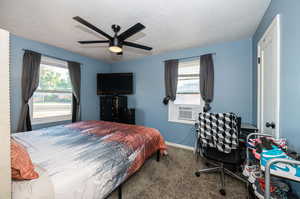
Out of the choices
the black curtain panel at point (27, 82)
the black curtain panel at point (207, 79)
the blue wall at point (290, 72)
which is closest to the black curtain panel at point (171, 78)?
the black curtain panel at point (207, 79)

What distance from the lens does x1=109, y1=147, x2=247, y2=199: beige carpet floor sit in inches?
62.7

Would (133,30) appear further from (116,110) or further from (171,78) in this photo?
(116,110)

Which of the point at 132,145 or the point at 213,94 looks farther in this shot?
the point at 213,94

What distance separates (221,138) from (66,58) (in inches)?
155

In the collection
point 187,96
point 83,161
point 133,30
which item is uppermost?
point 133,30

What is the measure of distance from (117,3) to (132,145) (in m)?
1.94

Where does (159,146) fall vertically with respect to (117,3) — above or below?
below

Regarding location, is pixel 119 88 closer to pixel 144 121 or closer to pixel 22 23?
pixel 144 121

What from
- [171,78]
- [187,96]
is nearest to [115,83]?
[171,78]

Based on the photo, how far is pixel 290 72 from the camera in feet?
3.79

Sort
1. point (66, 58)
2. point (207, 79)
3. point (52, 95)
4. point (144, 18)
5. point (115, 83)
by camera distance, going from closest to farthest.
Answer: point (144, 18) < point (207, 79) < point (52, 95) < point (66, 58) < point (115, 83)

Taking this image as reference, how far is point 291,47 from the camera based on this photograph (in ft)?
3.76

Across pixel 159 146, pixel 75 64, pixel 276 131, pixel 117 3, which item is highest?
pixel 117 3

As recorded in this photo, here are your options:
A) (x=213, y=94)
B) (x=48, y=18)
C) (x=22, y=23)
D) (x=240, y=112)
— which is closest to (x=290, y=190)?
(x=240, y=112)
